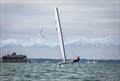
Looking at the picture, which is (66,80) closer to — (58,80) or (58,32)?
(58,80)

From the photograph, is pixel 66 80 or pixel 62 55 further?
pixel 62 55

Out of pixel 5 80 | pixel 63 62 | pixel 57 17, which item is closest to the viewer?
pixel 5 80

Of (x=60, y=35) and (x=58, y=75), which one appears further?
(x=60, y=35)

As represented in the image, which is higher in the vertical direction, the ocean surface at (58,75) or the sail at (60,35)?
the sail at (60,35)

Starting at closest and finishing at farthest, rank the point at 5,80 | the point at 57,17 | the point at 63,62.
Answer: the point at 5,80, the point at 57,17, the point at 63,62

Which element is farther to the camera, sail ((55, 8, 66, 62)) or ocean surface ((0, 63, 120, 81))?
sail ((55, 8, 66, 62))

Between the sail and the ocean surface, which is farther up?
the sail

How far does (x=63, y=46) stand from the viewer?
116 meters

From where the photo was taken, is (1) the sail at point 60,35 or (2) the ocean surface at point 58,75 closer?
(2) the ocean surface at point 58,75

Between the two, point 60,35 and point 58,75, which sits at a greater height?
point 60,35

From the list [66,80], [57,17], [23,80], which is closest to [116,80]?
[66,80]

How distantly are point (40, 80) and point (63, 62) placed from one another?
162 ft

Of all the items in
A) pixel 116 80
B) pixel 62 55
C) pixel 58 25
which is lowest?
pixel 116 80

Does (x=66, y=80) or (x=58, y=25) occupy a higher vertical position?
(x=58, y=25)
